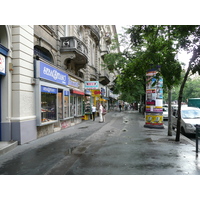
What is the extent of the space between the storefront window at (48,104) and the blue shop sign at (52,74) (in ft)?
1.91

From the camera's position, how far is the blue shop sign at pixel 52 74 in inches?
376

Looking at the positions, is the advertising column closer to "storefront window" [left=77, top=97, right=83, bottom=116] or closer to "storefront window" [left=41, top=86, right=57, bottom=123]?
"storefront window" [left=41, top=86, right=57, bottom=123]

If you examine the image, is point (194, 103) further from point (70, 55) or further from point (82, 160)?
point (82, 160)

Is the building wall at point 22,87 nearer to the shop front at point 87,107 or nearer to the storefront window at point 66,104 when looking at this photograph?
the storefront window at point 66,104

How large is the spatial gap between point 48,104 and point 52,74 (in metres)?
1.69

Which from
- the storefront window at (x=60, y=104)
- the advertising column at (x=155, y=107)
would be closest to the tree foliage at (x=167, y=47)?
the advertising column at (x=155, y=107)

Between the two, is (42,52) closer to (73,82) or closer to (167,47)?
(73,82)

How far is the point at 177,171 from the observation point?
468 centimetres

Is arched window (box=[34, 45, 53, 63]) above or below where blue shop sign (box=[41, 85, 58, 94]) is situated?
above

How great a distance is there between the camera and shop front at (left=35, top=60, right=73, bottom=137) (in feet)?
30.2

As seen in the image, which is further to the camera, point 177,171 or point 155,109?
point 155,109

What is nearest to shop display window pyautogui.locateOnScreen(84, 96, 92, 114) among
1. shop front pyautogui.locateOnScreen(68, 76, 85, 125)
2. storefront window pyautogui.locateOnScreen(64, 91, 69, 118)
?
shop front pyautogui.locateOnScreen(68, 76, 85, 125)

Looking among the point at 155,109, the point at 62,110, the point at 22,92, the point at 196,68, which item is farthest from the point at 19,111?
the point at 155,109

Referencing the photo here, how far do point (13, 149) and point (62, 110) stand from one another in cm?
567
